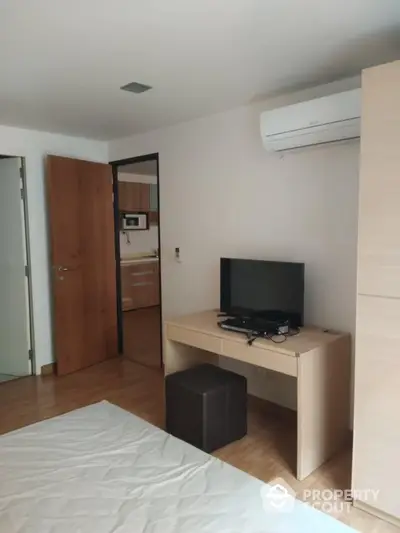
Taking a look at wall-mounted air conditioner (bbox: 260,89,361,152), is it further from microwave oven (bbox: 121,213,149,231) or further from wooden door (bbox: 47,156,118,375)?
microwave oven (bbox: 121,213,149,231)

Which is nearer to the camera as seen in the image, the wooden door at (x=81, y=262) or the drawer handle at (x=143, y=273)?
the wooden door at (x=81, y=262)

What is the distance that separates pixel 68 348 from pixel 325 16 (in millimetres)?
3483

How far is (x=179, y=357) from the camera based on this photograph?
3.19 meters

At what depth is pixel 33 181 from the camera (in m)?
4.00

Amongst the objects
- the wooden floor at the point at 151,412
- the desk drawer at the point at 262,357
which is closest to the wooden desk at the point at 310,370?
the desk drawer at the point at 262,357

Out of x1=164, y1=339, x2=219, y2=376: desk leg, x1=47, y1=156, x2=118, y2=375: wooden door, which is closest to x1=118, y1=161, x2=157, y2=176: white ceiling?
x1=47, y1=156, x2=118, y2=375: wooden door

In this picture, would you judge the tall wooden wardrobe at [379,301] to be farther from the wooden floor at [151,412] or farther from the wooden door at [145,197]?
the wooden door at [145,197]

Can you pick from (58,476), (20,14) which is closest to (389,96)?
(20,14)

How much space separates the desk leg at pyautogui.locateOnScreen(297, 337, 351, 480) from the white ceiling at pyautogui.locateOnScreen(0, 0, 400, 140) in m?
1.64

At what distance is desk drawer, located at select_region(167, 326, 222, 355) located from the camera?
9.11 ft

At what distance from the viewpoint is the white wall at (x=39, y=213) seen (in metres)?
3.94

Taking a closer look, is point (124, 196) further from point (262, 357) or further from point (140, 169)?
point (262, 357)

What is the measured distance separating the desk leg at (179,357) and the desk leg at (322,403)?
1.10 metres

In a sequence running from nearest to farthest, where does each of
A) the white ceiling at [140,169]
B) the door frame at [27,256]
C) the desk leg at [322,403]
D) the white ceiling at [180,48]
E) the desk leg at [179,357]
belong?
the white ceiling at [180,48]
the desk leg at [322,403]
the desk leg at [179,357]
the door frame at [27,256]
the white ceiling at [140,169]
